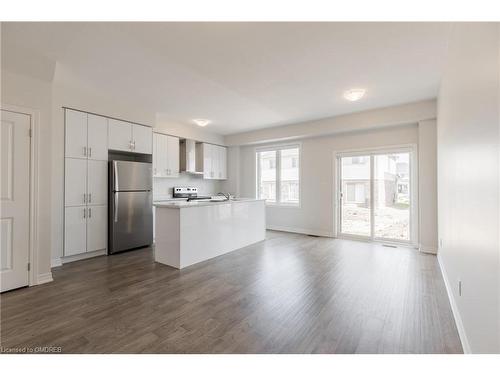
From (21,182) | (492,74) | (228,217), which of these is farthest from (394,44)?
(21,182)

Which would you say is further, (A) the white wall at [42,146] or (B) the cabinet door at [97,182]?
(B) the cabinet door at [97,182]

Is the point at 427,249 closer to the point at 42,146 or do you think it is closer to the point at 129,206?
the point at 129,206

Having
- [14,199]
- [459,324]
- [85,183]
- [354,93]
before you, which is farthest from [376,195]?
[14,199]

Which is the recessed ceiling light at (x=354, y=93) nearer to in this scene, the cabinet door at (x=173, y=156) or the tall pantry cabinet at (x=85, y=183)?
the cabinet door at (x=173, y=156)

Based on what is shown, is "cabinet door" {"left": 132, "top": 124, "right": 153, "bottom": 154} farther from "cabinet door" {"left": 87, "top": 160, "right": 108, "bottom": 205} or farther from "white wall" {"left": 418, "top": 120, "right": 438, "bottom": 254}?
"white wall" {"left": 418, "top": 120, "right": 438, "bottom": 254}

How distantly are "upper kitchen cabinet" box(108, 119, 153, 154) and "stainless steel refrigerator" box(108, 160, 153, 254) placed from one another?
0.31 m

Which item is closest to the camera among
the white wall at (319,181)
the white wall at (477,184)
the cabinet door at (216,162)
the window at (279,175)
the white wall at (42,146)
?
the white wall at (477,184)

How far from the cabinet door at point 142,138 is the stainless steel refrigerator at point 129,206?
1.05 ft

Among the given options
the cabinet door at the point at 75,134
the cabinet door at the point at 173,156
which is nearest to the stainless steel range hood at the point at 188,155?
the cabinet door at the point at 173,156

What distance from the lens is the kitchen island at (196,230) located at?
345 cm

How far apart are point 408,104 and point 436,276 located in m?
2.93

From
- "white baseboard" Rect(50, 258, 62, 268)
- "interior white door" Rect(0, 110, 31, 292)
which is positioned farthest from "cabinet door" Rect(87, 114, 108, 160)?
"white baseboard" Rect(50, 258, 62, 268)

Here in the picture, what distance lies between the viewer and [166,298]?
250 cm
